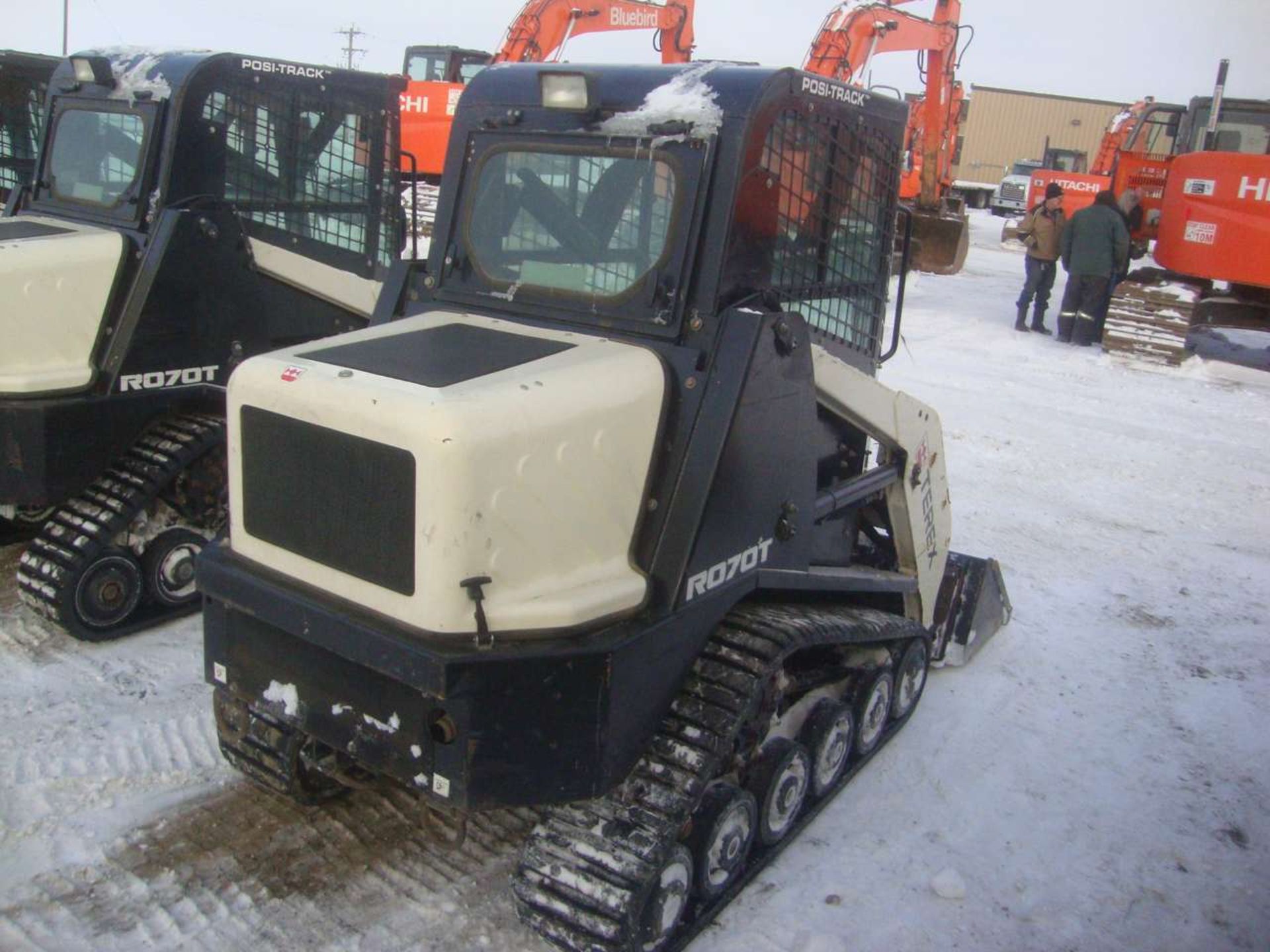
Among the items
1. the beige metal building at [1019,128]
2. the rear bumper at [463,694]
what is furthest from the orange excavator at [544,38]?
the beige metal building at [1019,128]

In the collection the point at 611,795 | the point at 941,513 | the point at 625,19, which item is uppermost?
the point at 625,19

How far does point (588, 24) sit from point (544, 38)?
2.29 ft

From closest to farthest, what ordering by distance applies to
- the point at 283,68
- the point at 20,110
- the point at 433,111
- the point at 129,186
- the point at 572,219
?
the point at 572,219, the point at 129,186, the point at 283,68, the point at 20,110, the point at 433,111

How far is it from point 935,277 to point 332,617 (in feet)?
54.1

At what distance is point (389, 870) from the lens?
3.39m

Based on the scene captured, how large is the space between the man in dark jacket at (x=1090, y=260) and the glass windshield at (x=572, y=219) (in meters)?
10.6

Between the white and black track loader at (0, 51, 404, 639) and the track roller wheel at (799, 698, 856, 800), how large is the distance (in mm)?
2356

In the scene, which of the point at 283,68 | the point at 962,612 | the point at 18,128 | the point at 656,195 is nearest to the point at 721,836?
the point at 656,195

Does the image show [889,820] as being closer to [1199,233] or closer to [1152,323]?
[1152,323]

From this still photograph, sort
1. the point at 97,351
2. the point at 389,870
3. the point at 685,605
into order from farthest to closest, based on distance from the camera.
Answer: the point at 97,351
the point at 389,870
the point at 685,605

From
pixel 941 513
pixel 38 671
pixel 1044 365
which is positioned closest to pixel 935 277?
pixel 1044 365

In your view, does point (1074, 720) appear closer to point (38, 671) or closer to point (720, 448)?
point (720, 448)

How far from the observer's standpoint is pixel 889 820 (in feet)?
12.6

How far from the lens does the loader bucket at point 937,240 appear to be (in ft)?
54.3
